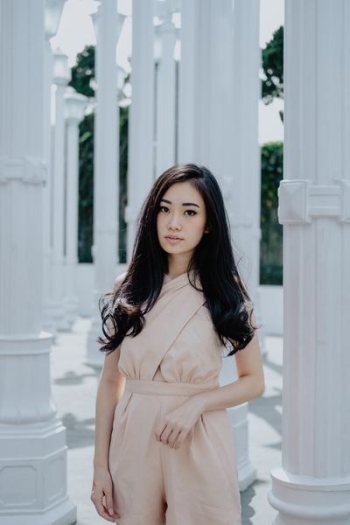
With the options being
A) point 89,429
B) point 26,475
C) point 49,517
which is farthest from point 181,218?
point 89,429

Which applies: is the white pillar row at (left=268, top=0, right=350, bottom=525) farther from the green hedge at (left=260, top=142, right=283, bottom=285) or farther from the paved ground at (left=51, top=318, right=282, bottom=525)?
the green hedge at (left=260, top=142, right=283, bottom=285)

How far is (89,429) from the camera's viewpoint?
7.57 m

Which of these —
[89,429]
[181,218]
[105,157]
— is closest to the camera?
[181,218]

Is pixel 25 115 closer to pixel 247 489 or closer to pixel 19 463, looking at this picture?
pixel 19 463

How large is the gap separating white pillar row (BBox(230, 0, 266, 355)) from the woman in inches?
58.8

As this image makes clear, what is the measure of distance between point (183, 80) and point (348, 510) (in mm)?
10364

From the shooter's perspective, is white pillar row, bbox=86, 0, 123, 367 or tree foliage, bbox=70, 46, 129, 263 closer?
white pillar row, bbox=86, 0, 123, 367

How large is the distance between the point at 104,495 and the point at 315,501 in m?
1.03

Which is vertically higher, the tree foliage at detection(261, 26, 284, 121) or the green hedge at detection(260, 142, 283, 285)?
the tree foliage at detection(261, 26, 284, 121)

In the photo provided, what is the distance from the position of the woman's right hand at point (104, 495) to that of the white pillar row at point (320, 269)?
37.2 inches

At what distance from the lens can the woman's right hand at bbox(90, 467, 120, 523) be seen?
2443mm

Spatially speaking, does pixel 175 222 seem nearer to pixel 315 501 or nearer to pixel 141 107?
pixel 315 501

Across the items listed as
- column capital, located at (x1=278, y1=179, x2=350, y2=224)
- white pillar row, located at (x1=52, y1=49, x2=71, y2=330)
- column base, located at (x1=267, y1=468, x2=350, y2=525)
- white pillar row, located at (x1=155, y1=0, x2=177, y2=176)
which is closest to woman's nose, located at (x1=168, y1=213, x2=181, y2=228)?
column capital, located at (x1=278, y1=179, x2=350, y2=224)

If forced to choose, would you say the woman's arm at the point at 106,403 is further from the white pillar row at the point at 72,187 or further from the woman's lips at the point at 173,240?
the white pillar row at the point at 72,187
